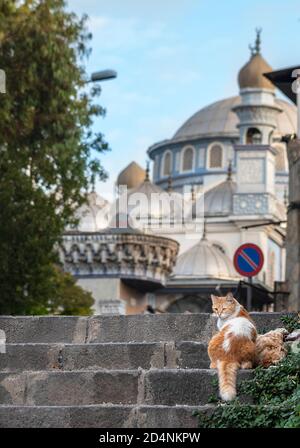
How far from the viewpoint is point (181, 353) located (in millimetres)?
15852

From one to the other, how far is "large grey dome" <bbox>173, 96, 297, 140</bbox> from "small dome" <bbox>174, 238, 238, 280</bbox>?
29.1 metres

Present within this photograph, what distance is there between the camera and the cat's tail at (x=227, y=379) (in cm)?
1405

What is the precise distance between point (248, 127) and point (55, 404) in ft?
373

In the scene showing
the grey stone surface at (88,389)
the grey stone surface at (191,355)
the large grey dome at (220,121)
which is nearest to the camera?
the grey stone surface at (88,389)

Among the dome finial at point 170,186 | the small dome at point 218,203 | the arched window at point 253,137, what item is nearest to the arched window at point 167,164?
the dome finial at point 170,186

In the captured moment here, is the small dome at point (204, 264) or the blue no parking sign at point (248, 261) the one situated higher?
the small dome at point (204, 264)

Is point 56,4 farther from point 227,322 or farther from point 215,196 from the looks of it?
point 215,196

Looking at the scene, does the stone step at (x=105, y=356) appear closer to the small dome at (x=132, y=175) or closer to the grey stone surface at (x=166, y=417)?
the grey stone surface at (x=166, y=417)

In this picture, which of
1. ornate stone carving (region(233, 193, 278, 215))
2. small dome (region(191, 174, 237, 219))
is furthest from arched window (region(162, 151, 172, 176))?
ornate stone carving (region(233, 193, 278, 215))

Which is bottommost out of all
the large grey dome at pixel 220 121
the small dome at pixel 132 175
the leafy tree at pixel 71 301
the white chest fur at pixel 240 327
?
the white chest fur at pixel 240 327

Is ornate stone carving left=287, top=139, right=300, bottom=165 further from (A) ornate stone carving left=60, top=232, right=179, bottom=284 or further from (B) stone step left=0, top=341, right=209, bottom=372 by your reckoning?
(A) ornate stone carving left=60, top=232, right=179, bottom=284

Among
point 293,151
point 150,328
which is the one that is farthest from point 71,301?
point 150,328

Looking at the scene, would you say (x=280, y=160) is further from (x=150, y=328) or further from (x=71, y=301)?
(x=150, y=328)

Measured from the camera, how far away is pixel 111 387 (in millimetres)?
14789
